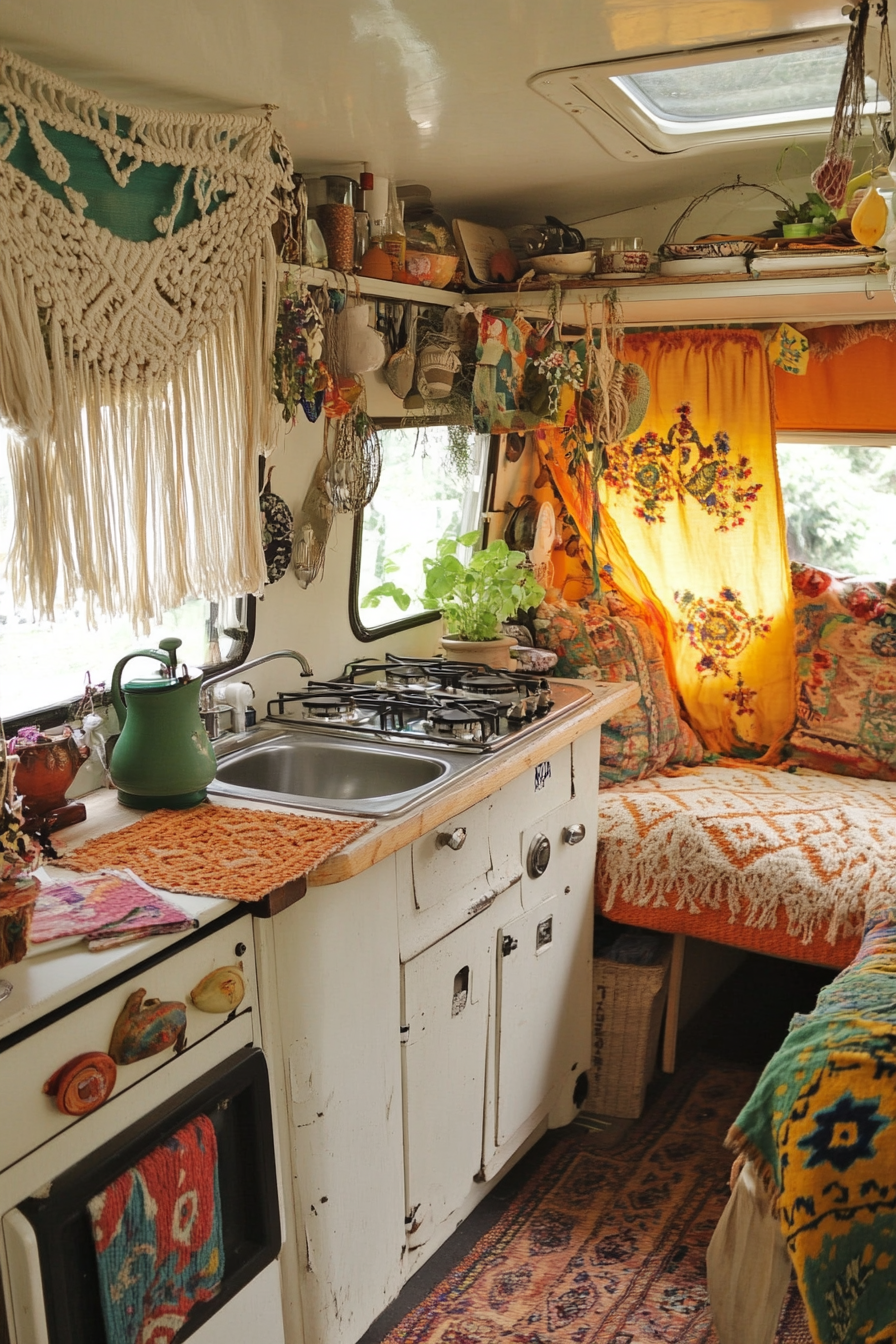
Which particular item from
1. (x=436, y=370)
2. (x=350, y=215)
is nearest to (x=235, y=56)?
(x=350, y=215)

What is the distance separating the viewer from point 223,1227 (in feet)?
5.97

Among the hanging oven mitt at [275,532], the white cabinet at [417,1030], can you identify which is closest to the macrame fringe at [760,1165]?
the white cabinet at [417,1030]

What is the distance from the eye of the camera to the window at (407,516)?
311cm

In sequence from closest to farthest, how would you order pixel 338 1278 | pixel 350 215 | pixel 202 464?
pixel 338 1278 < pixel 202 464 < pixel 350 215

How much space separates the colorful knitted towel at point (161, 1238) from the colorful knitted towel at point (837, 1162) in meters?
0.79

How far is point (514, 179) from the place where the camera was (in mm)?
2986

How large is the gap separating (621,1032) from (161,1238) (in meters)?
1.67

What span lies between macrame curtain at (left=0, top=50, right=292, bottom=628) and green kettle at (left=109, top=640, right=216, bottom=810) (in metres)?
0.14

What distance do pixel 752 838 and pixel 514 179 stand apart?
5.78 ft

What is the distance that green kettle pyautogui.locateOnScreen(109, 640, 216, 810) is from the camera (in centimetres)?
209

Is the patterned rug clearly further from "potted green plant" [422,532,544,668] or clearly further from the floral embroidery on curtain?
the floral embroidery on curtain

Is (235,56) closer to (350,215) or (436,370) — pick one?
(350,215)

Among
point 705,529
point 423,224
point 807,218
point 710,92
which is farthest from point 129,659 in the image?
point 705,529

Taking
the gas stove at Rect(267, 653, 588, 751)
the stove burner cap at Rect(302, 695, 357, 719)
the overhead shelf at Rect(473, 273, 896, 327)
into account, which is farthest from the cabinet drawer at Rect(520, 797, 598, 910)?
the overhead shelf at Rect(473, 273, 896, 327)
